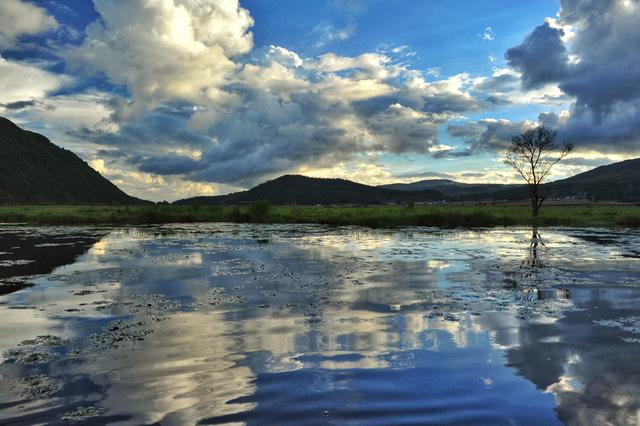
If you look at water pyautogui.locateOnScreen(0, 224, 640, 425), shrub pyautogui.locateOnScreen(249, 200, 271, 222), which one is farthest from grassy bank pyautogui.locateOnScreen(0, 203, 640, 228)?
water pyautogui.locateOnScreen(0, 224, 640, 425)

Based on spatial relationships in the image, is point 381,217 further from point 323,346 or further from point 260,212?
point 323,346

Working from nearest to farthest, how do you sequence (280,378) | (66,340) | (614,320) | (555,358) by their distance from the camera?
(280,378)
(555,358)
(66,340)
(614,320)

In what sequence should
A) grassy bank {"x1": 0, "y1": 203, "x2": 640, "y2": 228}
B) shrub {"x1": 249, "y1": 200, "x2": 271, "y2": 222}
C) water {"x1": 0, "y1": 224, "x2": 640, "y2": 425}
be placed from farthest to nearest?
shrub {"x1": 249, "y1": 200, "x2": 271, "y2": 222} → grassy bank {"x1": 0, "y1": 203, "x2": 640, "y2": 228} → water {"x1": 0, "y1": 224, "x2": 640, "y2": 425}

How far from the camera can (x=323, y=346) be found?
418 inches

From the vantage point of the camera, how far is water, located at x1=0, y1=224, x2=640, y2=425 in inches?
289

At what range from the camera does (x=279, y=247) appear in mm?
34281

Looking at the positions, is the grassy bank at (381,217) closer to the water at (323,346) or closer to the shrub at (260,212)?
the shrub at (260,212)

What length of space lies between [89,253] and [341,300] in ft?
76.2

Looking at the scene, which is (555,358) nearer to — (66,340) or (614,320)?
(614,320)

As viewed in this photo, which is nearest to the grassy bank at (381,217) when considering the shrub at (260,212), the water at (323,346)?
the shrub at (260,212)

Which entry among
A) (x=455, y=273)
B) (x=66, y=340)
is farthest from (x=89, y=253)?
(x=455, y=273)

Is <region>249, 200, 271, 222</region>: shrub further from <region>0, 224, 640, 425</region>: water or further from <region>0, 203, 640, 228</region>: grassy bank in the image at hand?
<region>0, 224, 640, 425</region>: water

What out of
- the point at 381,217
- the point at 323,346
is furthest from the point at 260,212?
the point at 323,346

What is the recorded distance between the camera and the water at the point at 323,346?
7332 millimetres
